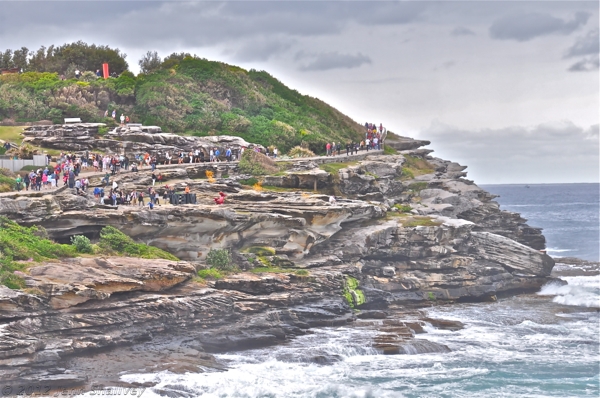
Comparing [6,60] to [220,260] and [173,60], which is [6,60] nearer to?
[173,60]

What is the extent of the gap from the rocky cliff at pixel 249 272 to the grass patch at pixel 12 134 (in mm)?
12642

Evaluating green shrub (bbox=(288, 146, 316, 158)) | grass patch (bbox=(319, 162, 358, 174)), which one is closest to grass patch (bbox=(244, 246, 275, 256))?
grass patch (bbox=(319, 162, 358, 174))

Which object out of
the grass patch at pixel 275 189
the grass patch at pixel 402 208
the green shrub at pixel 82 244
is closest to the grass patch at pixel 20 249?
the green shrub at pixel 82 244

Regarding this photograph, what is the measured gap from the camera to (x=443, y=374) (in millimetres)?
33344

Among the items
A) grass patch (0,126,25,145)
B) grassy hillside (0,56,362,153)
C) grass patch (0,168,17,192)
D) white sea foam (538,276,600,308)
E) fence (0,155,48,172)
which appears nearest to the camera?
grass patch (0,168,17,192)

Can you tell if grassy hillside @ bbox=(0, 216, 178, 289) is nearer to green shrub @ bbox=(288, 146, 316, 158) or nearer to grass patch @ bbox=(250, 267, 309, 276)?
grass patch @ bbox=(250, 267, 309, 276)

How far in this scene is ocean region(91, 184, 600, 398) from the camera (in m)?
30.6

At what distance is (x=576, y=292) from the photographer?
50.6 m

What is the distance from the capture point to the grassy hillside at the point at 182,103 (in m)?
62.3

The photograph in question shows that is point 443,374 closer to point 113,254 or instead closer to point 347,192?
point 113,254

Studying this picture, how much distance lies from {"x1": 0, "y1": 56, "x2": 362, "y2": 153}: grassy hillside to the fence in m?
13.2

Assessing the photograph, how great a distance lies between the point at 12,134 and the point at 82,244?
24.3 metres

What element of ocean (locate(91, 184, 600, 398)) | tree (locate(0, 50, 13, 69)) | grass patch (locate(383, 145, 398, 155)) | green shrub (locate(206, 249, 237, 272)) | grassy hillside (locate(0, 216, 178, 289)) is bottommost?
ocean (locate(91, 184, 600, 398))

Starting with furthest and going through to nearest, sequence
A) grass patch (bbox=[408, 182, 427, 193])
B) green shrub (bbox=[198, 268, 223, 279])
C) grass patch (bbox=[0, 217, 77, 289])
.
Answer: grass patch (bbox=[408, 182, 427, 193]), green shrub (bbox=[198, 268, 223, 279]), grass patch (bbox=[0, 217, 77, 289])
